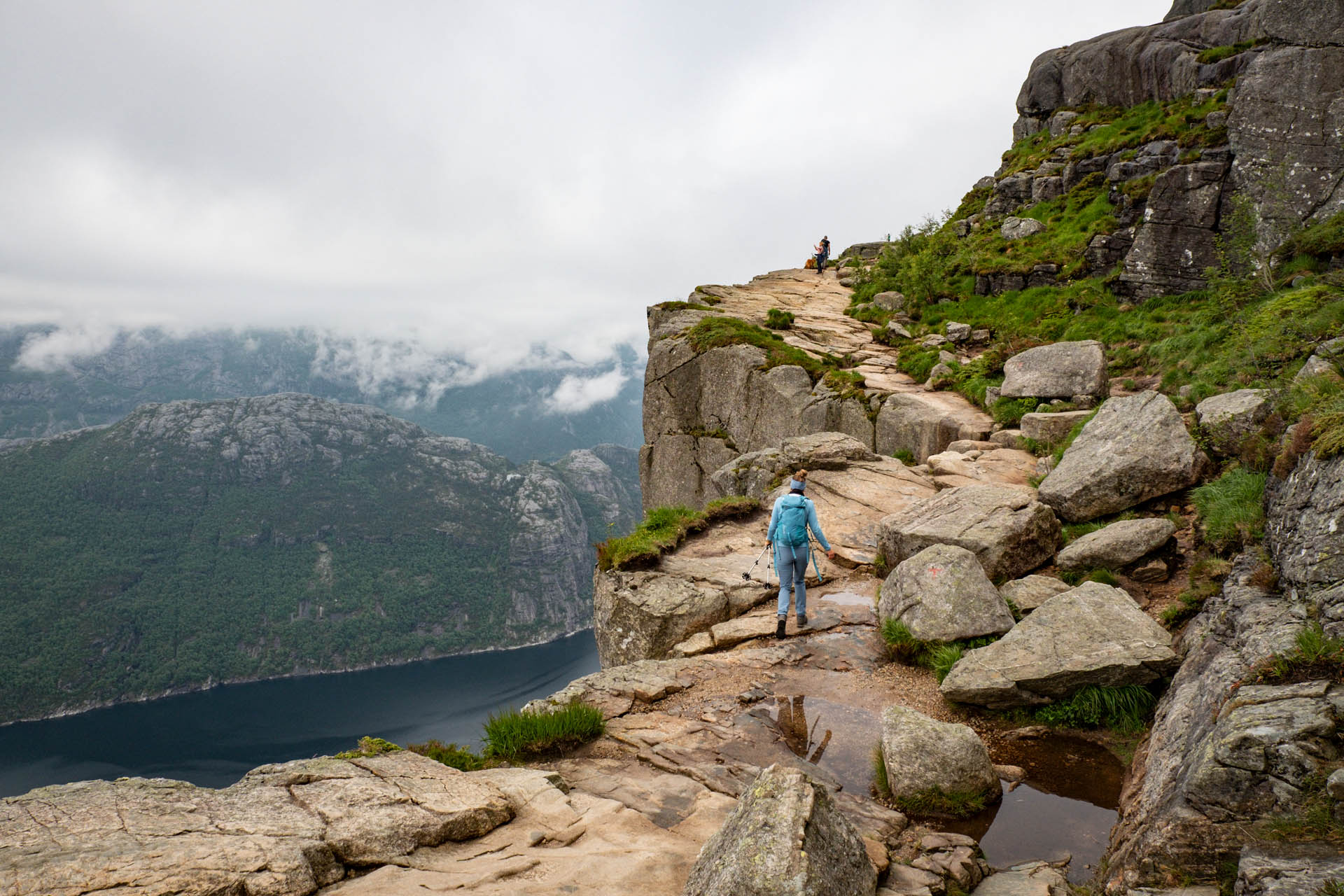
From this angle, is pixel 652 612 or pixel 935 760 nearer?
pixel 935 760

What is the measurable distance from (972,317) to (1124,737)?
3140cm

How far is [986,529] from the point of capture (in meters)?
14.4

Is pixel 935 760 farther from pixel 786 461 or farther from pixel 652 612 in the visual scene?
pixel 786 461

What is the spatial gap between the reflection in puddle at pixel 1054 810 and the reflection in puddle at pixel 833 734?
5.02ft

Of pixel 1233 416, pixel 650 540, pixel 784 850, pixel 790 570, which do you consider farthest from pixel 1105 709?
pixel 650 540

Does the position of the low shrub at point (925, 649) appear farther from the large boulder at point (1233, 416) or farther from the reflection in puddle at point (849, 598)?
the large boulder at point (1233, 416)

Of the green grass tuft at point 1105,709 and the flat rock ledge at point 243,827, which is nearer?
the flat rock ledge at point 243,827

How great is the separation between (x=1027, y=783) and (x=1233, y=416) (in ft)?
33.9

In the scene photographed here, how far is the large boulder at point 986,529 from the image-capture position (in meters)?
14.0

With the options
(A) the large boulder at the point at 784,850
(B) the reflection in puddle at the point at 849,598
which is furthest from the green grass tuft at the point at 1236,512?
(A) the large boulder at the point at 784,850

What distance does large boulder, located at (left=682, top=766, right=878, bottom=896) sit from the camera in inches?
204

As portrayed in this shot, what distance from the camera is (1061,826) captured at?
25.5ft

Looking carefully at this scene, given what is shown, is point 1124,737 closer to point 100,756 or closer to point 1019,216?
point 1019,216

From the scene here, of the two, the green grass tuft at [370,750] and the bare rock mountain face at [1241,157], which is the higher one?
the bare rock mountain face at [1241,157]
